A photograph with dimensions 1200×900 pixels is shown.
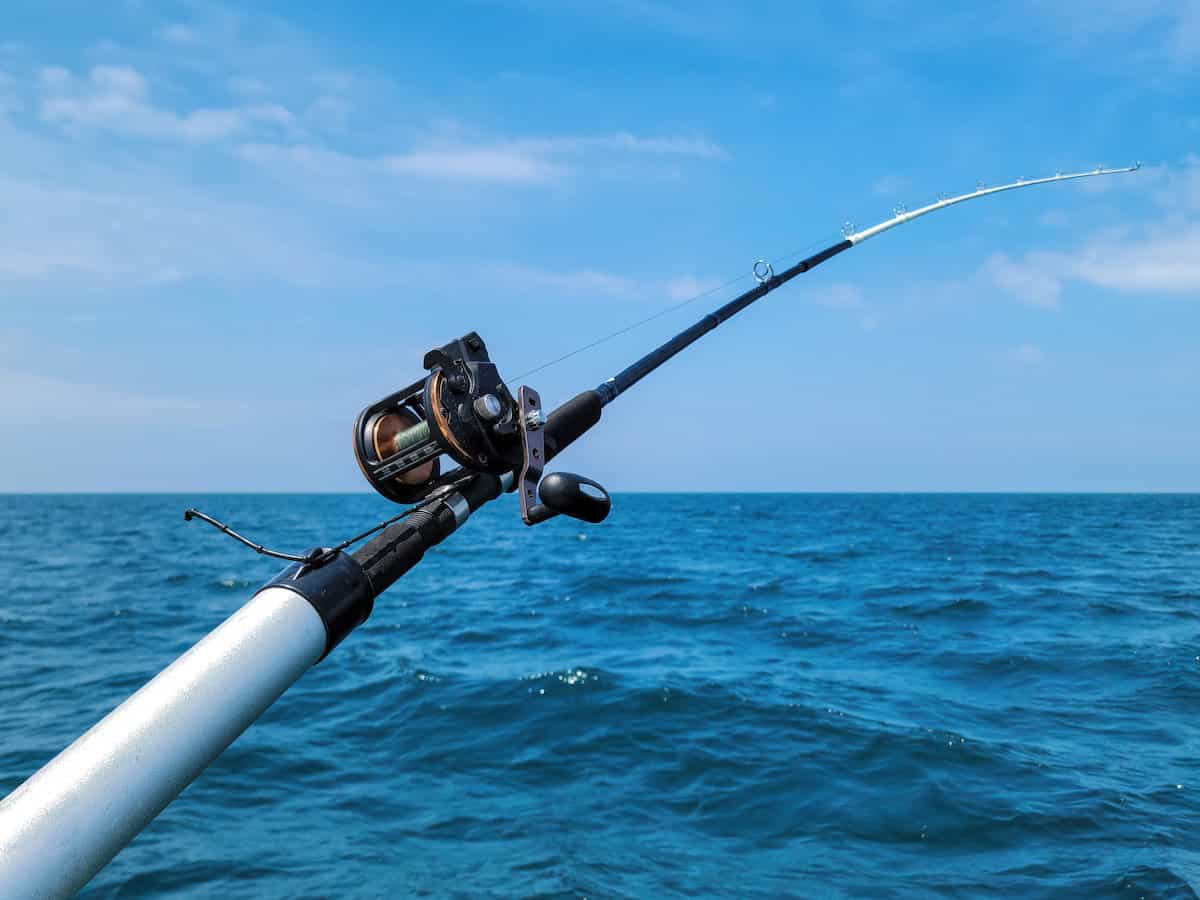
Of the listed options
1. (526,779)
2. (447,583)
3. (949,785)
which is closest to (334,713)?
(526,779)

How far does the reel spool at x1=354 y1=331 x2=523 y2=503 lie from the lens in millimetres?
2227

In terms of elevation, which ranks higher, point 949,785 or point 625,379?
point 625,379

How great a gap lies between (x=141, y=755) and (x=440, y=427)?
1.04 m

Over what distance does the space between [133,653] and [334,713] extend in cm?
445

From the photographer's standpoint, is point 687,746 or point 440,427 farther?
point 687,746

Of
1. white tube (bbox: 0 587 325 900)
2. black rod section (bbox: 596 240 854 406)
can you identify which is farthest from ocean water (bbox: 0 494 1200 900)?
white tube (bbox: 0 587 325 900)

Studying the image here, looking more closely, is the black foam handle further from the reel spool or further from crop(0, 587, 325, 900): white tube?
crop(0, 587, 325, 900): white tube

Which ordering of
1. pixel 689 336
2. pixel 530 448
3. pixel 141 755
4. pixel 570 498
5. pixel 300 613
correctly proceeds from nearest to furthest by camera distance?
pixel 141 755 < pixel 300 613 < pixel 570 498 < pixel 530 448 < pixel 689 336

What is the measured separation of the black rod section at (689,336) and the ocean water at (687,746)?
10.4 feet

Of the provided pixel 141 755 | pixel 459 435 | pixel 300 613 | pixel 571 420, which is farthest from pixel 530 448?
pixel 141 755

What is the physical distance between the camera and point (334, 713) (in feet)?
28.1

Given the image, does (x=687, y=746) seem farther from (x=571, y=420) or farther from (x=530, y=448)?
(x=530, y=448)

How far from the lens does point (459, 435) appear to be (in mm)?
2227

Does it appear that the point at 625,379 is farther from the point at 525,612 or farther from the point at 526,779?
the point at 525,612
